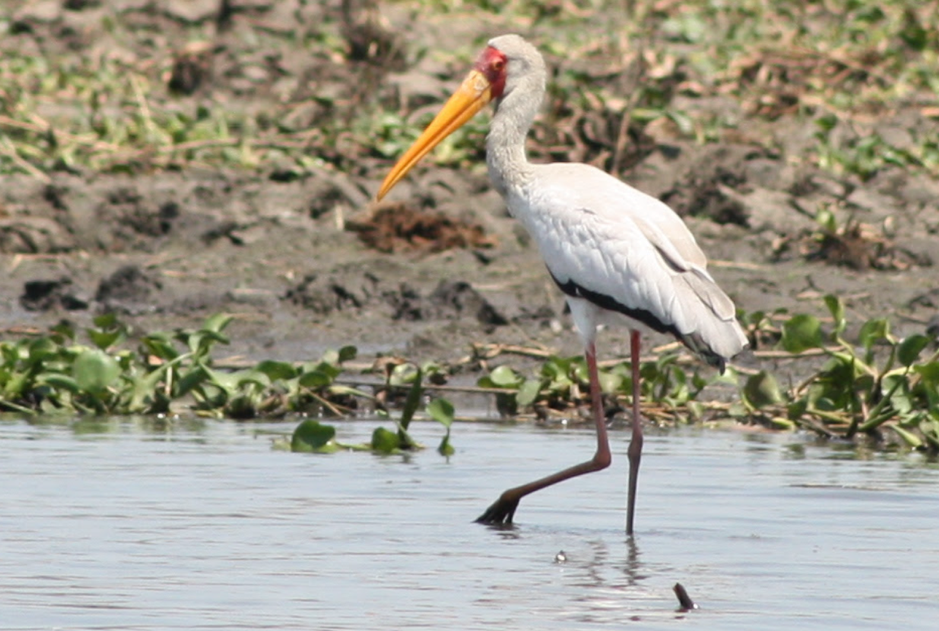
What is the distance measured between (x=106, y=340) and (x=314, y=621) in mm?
4295

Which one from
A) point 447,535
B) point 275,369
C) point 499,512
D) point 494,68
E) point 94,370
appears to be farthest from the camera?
point 275,369

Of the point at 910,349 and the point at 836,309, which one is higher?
the point at 836,309

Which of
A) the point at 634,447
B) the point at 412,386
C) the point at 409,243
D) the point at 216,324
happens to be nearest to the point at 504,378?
the point at 412,386

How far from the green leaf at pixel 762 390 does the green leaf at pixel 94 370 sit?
2.60 meters

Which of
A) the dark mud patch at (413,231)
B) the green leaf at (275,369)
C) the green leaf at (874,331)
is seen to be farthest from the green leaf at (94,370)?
the dark mud patch at (413,231)

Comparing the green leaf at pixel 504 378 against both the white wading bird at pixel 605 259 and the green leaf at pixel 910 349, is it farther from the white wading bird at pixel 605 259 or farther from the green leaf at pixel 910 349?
the white wading bird at pixel 605 259

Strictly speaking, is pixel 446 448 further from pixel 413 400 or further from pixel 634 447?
pixel 634 447

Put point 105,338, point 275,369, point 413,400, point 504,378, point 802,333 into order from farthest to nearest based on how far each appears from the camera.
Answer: point 504,378, point 105,338, point 275,369, point 802,333, point 413,400

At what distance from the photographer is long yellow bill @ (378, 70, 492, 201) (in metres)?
7.74

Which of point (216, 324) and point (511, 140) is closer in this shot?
point (511, 140)

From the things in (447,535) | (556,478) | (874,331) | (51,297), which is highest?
(51,297)

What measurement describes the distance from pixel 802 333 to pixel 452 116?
1687 millimetres

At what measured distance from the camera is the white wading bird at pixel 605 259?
6.84 metres

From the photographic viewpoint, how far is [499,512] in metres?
6.90
